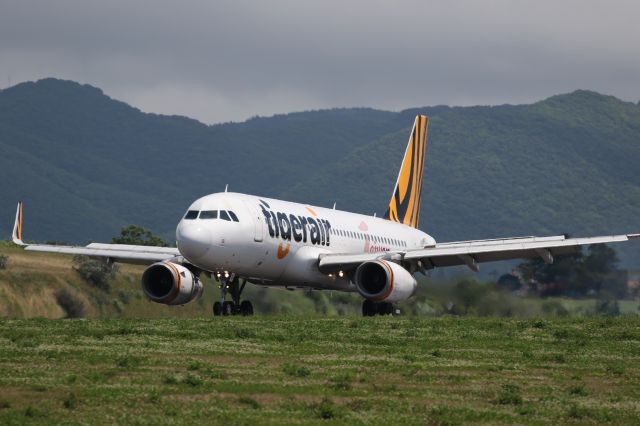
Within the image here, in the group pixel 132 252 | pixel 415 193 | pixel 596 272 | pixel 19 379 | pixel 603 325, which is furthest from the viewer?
pixel 415 193

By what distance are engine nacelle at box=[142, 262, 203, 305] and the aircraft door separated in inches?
98.8

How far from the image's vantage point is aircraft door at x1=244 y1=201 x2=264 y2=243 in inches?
1545

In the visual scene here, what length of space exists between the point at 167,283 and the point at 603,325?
1371cm

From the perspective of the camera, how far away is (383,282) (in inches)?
1624

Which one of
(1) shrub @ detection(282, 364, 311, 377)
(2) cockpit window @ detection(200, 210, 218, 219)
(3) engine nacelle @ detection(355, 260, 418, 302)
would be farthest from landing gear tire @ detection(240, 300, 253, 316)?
(1) shrub @ detection(282, 364, 311, 377)

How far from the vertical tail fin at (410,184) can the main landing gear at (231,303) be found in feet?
51.9

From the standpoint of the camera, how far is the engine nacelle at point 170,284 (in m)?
39.6

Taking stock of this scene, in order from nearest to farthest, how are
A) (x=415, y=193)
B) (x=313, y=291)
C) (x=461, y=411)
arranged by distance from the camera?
(x=461, y=411) < (x=313, y=291) < (x=415, y=193)

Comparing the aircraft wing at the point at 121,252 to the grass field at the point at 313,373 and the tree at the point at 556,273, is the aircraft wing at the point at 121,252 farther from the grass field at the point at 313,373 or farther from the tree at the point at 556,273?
the tree at the point at 556,273

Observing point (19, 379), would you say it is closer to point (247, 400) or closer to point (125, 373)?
point (125, 373)

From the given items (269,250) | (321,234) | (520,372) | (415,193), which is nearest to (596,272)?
(415,193)

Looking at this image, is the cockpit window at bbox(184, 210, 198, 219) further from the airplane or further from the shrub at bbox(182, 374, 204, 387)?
the shrub at bbox(182, 374, 204, 387)

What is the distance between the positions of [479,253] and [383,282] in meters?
4.17

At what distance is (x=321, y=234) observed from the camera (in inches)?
1730
